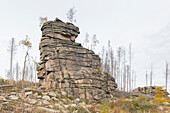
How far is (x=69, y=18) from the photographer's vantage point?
27.1m

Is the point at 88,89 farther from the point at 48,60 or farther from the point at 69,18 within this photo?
the point at 69,18

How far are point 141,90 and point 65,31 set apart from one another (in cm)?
2664

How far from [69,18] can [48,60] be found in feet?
48.4

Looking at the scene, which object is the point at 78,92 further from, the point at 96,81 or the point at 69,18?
the point at 69,18

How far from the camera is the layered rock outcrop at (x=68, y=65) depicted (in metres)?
14.3

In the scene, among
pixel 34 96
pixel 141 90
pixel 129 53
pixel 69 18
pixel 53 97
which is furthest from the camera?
pixel 129 53

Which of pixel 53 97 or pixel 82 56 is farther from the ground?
pixel 82 56

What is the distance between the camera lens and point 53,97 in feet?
37.3

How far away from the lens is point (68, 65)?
50.4 feet

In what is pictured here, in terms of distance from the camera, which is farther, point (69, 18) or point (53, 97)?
point (69, 18)

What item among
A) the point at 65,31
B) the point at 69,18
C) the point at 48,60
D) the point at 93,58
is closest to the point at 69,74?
the point at 48,60

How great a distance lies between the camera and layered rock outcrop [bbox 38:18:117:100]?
14.3 m

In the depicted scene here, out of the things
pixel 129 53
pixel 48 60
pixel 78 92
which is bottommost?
pixel 78 92

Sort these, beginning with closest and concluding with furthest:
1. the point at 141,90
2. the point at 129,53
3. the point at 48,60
A: the point at 48,60, the point at 141,90, the point at 129,53
